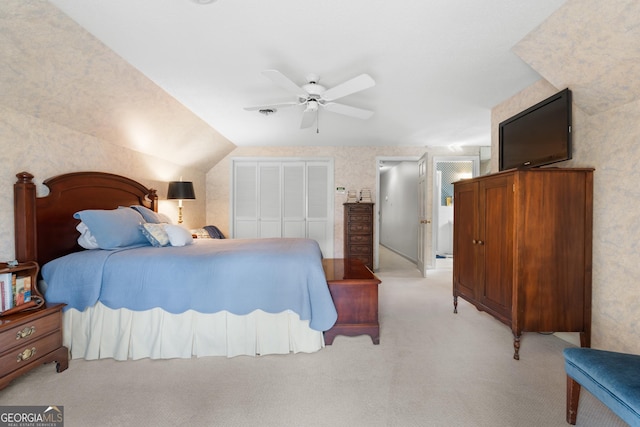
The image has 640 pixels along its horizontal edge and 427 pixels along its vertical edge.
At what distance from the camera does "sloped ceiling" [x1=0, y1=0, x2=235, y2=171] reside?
1768mm

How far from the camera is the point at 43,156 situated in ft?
7.72

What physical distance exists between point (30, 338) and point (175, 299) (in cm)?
84

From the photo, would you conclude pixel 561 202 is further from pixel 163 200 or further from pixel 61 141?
pixel 163 200

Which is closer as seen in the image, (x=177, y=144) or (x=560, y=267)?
(x=560, y=267)

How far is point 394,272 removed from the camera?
17.3 ft

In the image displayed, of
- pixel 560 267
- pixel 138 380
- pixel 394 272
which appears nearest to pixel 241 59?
Answer: pixel 138 380

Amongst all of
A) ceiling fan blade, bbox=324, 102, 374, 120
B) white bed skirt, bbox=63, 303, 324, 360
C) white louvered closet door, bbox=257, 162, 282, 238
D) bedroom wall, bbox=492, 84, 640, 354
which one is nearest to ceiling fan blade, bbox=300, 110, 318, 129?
ceiling fan blade, bbox=324, 102, 374, 120

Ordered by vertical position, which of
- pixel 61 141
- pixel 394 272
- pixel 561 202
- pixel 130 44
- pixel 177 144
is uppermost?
pixel 130 44

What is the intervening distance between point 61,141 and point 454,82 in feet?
12.3

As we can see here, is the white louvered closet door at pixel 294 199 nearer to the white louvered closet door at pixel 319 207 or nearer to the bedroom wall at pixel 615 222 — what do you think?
the white louvered closet door at pixel 319 207

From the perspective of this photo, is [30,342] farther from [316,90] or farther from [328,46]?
[328,46]

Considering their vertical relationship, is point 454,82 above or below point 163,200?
above

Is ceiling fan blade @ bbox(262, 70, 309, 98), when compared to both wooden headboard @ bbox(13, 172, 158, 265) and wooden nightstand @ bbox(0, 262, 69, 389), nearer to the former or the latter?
wooden headboard @ bbox(13, 172, 158, 265)

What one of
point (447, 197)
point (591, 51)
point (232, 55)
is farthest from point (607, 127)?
point (447, 197)
